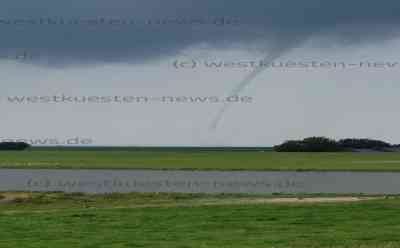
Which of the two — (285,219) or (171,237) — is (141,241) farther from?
(285,219)

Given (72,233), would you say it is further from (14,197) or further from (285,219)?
(14,197)

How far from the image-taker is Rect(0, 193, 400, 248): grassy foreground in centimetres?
1764

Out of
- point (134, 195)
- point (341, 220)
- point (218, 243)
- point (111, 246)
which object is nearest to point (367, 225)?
point (341, 220)

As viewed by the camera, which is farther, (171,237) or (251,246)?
(171,237)

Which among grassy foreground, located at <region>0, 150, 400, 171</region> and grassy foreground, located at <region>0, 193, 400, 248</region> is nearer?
grassy foreground, located at <region>0, 193, 400, 248</region>

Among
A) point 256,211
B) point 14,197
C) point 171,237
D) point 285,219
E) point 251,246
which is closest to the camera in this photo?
Answer: point 251,246

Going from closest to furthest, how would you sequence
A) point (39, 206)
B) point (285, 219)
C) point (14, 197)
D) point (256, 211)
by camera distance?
point (285, 219), point (256, 211), point (39, 206), point (14, 197)

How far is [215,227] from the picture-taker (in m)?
20.2

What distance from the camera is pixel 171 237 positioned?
18.5m

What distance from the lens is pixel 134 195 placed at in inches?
1518

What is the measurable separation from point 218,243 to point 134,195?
2127cm

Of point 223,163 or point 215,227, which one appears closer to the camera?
point 215,227

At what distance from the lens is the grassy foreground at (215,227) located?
17641 mm

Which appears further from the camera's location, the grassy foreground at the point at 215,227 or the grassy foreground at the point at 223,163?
the grassy foreground at the point at 223,163
